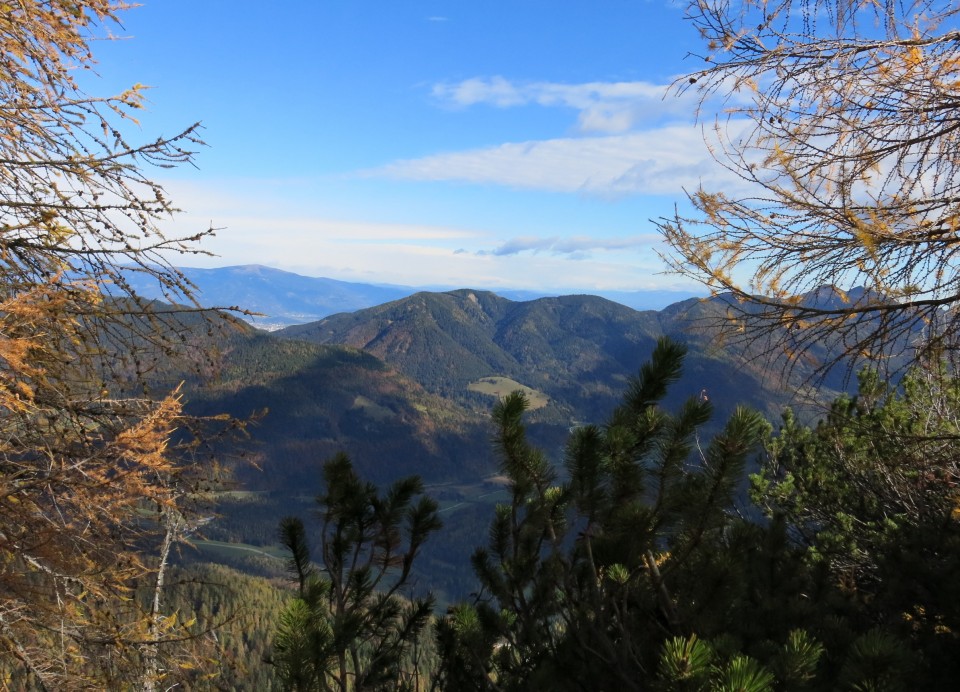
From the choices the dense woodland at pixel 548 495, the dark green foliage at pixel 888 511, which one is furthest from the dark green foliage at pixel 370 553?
the dark green foliage at pixel 888 511

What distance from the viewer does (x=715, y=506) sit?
9.45ft

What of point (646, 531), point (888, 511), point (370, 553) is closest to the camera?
point (646, 531)

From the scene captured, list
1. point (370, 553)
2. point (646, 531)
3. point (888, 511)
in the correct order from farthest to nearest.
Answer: point (888, 511), point (370, 553), point (646, 531)

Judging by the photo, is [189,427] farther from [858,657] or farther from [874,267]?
[874,267]

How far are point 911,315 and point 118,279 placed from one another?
4.75 m

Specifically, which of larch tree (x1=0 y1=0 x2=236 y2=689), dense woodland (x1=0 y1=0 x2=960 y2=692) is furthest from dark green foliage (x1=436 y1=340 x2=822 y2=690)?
larch tree (x1=0 y1=0 x2=236 y2=689)

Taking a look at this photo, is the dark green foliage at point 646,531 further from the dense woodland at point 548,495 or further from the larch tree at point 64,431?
the larch tree at point 64,431

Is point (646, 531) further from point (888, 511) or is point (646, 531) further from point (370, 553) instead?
point (888, 511)

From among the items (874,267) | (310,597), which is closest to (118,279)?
(310,597)

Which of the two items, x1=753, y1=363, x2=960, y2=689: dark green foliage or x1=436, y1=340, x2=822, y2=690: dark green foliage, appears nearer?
x1=436, y1=340, x2=822, y2=690: dark green foliage

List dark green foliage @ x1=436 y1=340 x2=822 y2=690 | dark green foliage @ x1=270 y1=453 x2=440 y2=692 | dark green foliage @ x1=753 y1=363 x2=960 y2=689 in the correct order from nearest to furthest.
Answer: dark green foliage @ x1=436 y1=340 x2=822 y2=690
dark green foliage @ x1=753 y1=363 x2=960 y2=689
dark green foliage @ x1=270 y1=453 x2=440 y2=692

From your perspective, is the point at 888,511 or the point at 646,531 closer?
the point at 646,531

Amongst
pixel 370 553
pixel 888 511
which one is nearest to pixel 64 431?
pixel 370 553

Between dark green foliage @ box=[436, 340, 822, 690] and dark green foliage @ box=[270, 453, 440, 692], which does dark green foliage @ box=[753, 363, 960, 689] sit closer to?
dark green foliage @ box=[436, 340, 822, 690]
